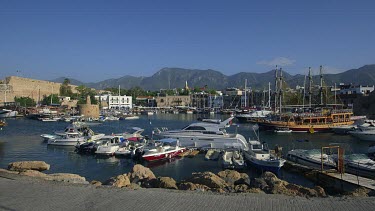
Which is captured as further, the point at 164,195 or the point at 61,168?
the point at 61,168

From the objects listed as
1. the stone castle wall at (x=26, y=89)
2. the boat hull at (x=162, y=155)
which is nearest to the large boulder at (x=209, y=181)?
the boat hull at (x=162, y=155)

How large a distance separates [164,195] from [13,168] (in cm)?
1300

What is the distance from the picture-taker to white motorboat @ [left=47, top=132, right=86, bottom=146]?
123ft

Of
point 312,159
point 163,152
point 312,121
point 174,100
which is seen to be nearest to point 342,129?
point 312,121

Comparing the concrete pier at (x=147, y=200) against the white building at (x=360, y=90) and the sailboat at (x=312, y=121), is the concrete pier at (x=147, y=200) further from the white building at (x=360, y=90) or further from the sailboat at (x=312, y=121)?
the white building at (x=360, y=90)

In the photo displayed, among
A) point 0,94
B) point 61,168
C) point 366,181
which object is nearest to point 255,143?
point 366,181

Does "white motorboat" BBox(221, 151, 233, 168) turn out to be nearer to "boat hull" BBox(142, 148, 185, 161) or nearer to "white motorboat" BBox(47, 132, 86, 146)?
"boat hull" BBox(142, 148, 185, 161)

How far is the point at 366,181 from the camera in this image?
59.9 feet

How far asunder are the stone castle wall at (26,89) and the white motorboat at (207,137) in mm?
102319

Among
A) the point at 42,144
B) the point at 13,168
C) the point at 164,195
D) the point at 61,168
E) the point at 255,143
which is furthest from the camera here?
the point at 42,144

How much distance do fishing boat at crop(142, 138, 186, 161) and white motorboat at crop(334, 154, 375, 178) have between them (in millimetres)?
13833

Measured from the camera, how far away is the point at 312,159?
24.2 m

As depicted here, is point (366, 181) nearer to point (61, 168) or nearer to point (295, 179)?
point (295, 179)

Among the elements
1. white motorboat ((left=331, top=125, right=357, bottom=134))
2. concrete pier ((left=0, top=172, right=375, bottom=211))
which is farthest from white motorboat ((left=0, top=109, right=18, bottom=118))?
concrete pier ((left=0, top=172, right=375, bottom=211))
